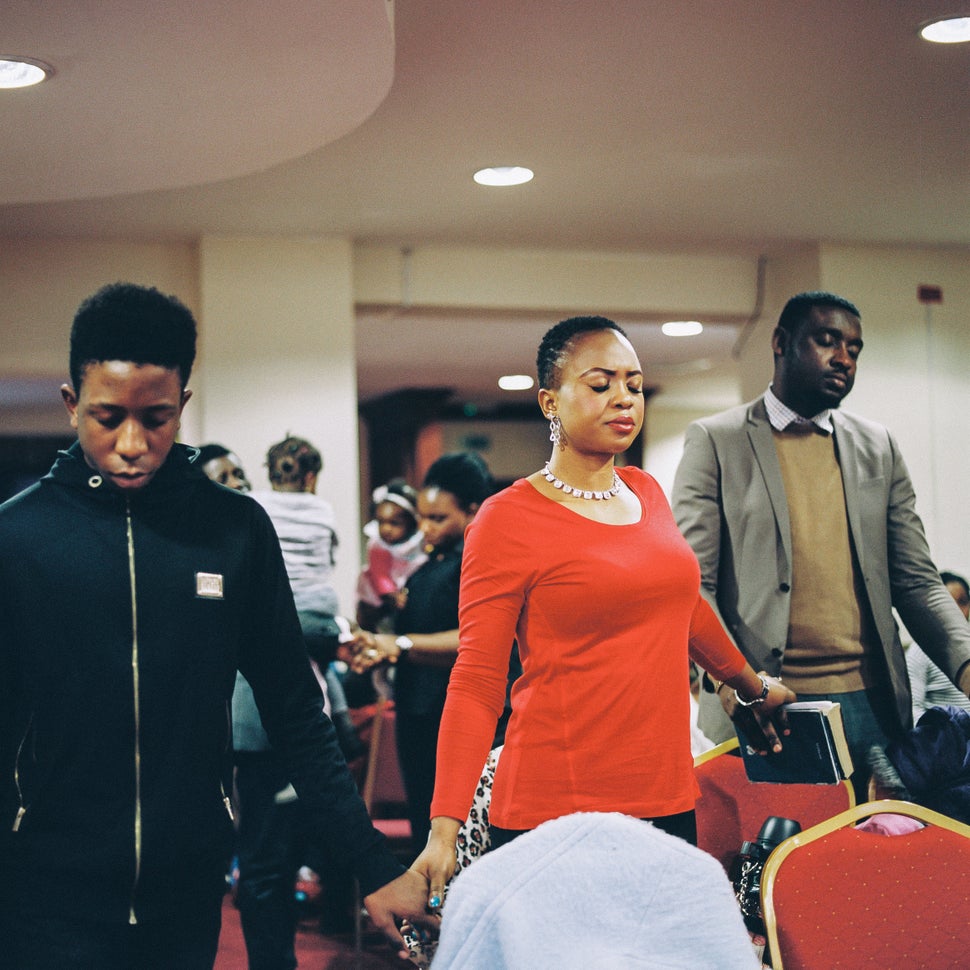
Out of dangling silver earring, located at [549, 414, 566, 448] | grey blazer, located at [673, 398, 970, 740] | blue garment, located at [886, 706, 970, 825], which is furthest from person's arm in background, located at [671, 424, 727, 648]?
dangling silver earring, located at [549, 414, 566, 448]

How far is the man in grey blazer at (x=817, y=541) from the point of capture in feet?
9.32

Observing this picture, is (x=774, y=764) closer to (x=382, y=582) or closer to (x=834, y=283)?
(x=382, y=582)

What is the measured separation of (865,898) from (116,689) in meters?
1.28

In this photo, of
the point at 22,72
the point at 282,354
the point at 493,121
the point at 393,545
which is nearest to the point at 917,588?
the point at 493,121

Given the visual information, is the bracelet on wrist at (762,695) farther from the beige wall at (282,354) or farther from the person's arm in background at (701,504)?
the beige wall at (282,354)

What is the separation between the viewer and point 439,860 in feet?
6.18

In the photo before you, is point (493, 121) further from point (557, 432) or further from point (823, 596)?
point (557, 432)

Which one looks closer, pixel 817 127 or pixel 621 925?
pixel 621 925

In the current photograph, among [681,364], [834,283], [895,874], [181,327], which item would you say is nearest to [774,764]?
[895,874]

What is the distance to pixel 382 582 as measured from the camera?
21.1ft

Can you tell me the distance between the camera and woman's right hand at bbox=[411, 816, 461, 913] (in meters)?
1.83

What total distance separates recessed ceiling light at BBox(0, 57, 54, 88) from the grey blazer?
6.37 ft

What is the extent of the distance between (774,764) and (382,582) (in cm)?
409

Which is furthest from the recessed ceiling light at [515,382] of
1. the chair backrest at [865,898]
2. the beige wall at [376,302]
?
the chair backrest at [865,898]
